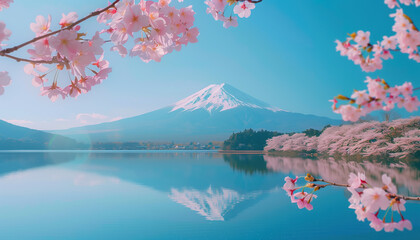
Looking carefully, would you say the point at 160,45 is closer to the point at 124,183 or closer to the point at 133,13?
the point at 133,13

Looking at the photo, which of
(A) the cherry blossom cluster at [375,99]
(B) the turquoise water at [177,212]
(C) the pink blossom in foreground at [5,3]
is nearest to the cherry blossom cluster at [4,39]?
(C) the pink blossom in foreground at [5,3]

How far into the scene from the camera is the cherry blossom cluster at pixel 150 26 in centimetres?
62

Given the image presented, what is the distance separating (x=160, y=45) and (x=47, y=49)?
32 centimetres

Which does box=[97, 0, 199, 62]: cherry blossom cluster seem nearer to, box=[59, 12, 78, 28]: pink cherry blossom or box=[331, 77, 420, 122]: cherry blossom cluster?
box=[59, 12, 78, 28]: pink cherry blossom

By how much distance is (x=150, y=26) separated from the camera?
27.6 inches

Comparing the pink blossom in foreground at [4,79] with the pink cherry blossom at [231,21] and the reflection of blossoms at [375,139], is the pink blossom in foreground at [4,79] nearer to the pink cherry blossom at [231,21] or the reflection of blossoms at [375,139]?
the pink cherry blossom at [231,21]

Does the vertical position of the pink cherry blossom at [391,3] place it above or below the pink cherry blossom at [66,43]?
above

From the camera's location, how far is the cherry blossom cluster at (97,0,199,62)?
0.62 meters

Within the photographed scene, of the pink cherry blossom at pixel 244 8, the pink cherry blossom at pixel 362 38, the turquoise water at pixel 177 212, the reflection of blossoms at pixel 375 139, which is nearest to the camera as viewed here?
the pink cherry blossom at pixel 362 38

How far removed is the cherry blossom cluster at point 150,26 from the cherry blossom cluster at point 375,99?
52 cm

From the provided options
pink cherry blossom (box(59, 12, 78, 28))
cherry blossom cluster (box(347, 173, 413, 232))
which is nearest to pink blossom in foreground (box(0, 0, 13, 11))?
pink cherry blossom (box(59, 12, 78, 28))

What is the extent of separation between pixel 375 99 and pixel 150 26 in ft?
2.16

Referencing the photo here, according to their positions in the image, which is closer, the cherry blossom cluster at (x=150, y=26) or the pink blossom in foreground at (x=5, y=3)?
the cherry blossom cluster at (x=150, y=26)

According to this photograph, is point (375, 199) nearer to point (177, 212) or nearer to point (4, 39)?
point (4, 39)
